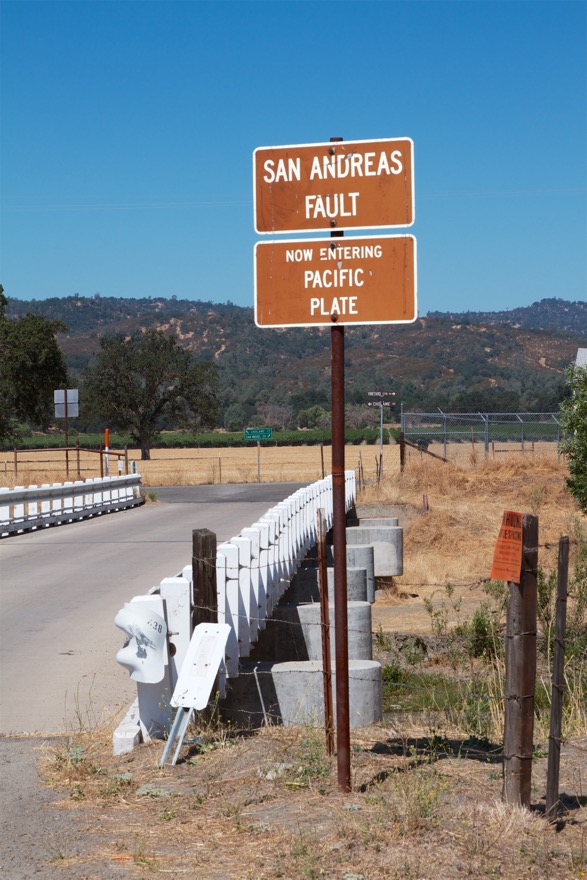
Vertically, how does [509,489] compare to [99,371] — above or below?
below

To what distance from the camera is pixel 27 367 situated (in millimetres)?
55625

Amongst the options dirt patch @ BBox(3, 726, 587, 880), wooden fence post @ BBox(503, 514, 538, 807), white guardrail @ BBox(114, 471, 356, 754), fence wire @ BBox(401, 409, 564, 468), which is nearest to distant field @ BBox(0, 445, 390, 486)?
fence wire @ BBox(401, 409, 564, 468)

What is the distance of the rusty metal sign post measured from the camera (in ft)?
20.1

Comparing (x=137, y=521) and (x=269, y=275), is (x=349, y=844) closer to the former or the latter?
(x=269, y=275)

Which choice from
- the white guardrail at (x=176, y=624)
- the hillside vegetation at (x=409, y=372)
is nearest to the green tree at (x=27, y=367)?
the white guardrail at (x=176, y=624)

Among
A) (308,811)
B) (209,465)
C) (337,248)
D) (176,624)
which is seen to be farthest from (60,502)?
(209,465)

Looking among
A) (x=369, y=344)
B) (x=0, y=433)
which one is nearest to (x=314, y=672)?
(x=0, y=433)

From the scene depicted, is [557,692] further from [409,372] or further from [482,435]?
[409,372]

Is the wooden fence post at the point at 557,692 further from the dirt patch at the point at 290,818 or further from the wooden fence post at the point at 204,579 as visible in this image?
the wooden fence post at the point at 204,579

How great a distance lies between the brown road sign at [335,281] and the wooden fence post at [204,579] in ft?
5.49

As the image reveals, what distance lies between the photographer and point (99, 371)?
78.0 metres

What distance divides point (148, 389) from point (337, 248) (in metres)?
72.1

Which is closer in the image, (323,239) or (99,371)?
(323,239)

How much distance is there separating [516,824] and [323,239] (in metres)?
3.24
